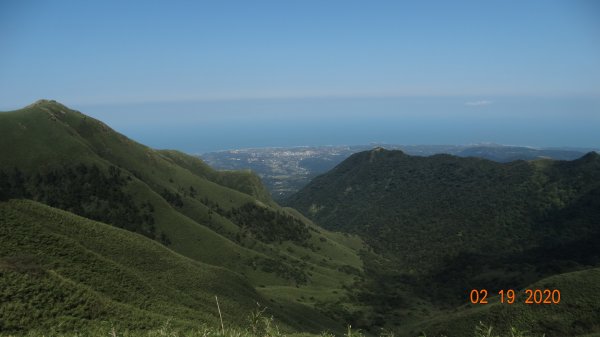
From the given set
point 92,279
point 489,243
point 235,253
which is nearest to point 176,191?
point 235,253

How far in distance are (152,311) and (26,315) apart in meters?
13.2

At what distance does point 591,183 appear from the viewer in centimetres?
16775

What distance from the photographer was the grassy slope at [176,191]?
107 meters

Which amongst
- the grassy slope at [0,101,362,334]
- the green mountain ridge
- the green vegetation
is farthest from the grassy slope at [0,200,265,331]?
the green mountain ridge

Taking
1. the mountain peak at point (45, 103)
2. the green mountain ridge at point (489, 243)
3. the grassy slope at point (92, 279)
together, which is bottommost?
the green mountain ridge at point (489, 243)

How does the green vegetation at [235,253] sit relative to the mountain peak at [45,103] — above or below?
below

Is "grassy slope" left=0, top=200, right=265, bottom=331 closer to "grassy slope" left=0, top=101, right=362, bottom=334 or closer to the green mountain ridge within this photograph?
"grassy slope" left=0, top=101, right=362, bottom=334

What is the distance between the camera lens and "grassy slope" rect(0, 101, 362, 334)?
107m

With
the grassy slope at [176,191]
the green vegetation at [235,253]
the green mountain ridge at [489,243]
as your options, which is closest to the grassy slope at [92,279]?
the green vegetation at [235,253]

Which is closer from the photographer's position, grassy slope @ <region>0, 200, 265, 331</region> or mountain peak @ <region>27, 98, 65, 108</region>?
grassy slope @ <region>0, 200, 265, 331</region>

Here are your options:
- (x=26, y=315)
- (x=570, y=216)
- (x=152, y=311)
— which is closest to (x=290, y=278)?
(x=152, y=311)

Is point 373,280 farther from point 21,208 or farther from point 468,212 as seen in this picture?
point 21,208

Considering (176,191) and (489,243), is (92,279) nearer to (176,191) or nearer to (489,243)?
(176,191)

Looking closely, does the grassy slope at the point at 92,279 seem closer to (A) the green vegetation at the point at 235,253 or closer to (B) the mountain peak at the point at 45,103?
(A) the green vegetation at the point at 235,253
